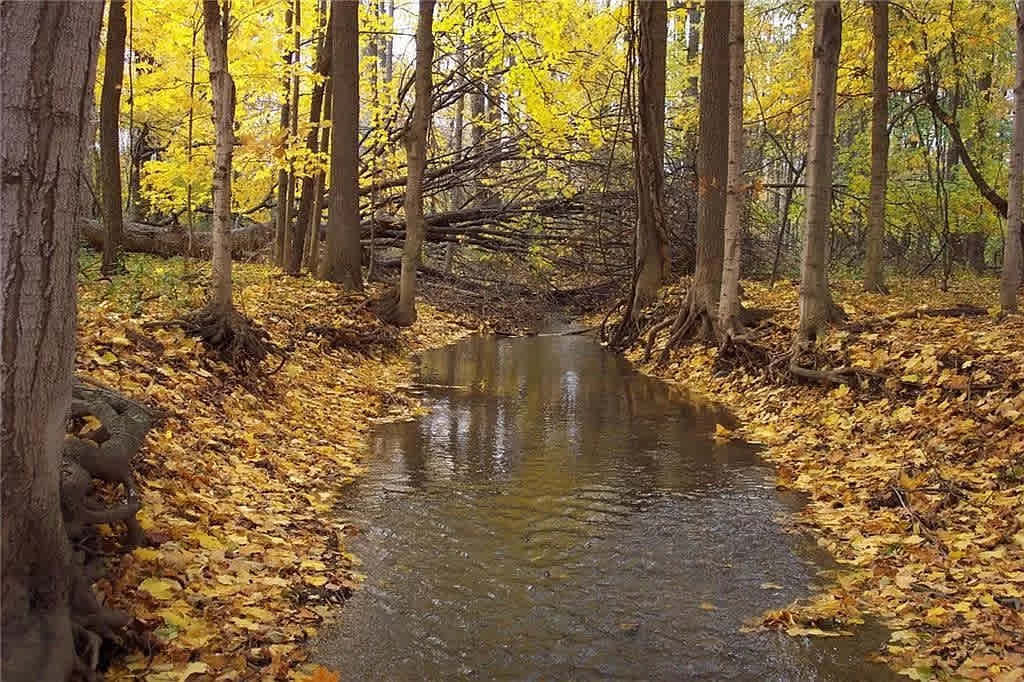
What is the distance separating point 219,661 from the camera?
12.5 feet

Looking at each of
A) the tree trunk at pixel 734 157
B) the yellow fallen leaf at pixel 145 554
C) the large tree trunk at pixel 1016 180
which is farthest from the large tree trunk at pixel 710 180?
the yellow fallen leaf at pixel 145 554

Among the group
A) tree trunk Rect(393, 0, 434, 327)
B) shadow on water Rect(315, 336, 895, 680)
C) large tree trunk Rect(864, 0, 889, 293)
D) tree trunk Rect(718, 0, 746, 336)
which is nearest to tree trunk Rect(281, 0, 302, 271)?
tree trunk Rect(393, 0, 434, 327)

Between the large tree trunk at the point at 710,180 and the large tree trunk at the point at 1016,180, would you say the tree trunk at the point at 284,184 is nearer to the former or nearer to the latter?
the large tree trunk at the point at 710,180

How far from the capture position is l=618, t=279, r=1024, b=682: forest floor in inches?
173

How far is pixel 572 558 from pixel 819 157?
258 inches

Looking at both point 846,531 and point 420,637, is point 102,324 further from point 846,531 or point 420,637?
point 846,531

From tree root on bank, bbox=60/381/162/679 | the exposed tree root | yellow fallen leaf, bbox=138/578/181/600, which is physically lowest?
yellow fallen leaf, bbox=138/578/181/600

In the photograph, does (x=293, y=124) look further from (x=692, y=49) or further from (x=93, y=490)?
(x=692, y=49)

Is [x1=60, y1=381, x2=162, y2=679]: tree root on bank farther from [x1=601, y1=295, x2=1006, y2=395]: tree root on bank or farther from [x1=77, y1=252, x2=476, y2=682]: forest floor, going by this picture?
[x1=601, y1=295, x2=1006, y2=395]: tree root on bank

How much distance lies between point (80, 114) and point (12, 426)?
123 cm

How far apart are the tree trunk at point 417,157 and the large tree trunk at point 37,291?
37.3ft

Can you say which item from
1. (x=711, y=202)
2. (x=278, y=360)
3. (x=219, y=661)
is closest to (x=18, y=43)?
(x=219, y=661)

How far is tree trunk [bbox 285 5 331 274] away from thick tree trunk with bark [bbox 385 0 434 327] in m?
3.51

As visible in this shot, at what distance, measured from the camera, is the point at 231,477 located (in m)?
6.35
